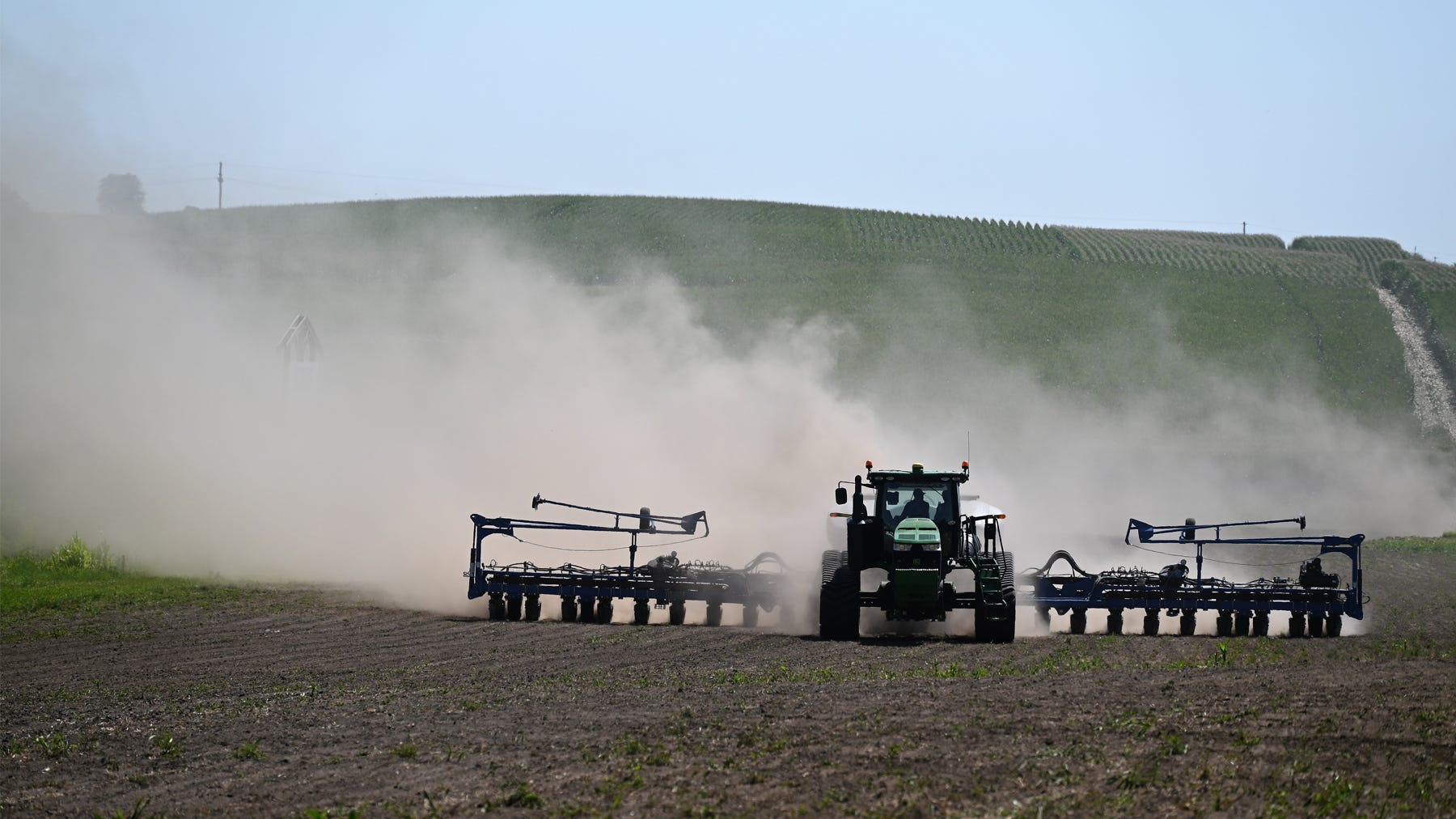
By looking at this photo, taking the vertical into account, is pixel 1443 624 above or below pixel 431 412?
below

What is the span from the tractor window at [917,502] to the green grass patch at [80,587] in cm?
1359

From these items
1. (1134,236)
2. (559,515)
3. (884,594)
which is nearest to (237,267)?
(559,515)

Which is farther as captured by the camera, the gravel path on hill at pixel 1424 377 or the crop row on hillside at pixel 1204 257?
the crop row on hillside at pixel 1204 257

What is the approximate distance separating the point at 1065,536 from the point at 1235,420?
3102 centimetres

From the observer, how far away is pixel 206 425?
130ft

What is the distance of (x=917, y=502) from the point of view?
21.8 metres

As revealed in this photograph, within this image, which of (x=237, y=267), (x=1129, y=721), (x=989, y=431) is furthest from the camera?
(x=989, y=431)

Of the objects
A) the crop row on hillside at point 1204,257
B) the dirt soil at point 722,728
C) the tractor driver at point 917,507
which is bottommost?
the dirt soil at point 722,728

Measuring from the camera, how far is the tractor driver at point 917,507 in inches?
854

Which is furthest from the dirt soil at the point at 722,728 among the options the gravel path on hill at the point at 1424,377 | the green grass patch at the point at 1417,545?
the gravel path on hill at the point at 1424,377

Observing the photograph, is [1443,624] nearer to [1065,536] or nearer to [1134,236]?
[1065,536]

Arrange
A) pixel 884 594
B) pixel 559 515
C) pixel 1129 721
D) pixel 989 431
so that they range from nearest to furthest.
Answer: pixel 1129 721
pixel 884 594
pixel 559 515
pixel 989 431

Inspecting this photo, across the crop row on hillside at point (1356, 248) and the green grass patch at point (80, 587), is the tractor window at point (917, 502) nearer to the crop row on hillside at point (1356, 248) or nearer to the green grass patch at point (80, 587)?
the green grass patch at point (80, 587)

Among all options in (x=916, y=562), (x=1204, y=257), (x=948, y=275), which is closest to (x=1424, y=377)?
(x=1204, y=257)
